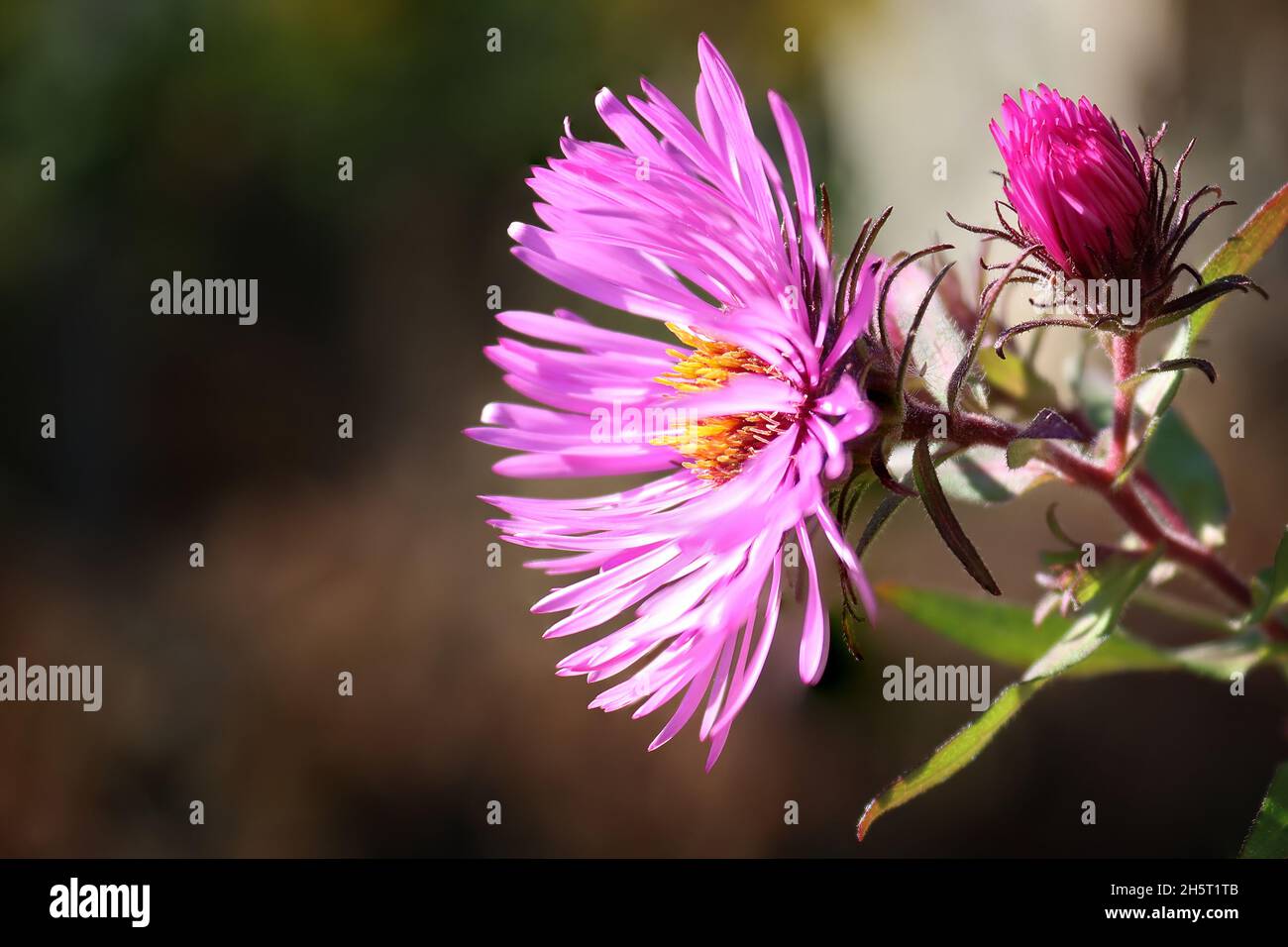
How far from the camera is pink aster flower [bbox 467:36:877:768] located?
759 mm

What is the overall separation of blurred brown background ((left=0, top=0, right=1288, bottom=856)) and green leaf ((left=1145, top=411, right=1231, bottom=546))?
1.31 meters

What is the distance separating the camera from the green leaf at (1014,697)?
2.77 ft

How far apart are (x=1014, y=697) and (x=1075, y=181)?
1.28ft

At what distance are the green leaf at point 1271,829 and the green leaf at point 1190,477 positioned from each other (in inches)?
14.2

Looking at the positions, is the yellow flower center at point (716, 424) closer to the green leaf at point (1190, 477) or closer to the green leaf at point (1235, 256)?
the green leaf at point (1235, 256)

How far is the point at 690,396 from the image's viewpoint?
79 centimetres

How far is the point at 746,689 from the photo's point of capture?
0.77 meters

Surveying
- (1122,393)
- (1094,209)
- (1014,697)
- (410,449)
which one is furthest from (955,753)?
(410,449)

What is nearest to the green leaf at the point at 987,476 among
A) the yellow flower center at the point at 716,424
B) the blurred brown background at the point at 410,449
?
the yellow flower center at the point at 716,424

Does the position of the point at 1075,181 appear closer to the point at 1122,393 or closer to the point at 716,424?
the point at 1122,393

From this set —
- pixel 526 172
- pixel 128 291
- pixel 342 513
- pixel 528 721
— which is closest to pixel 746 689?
pixel 528 721

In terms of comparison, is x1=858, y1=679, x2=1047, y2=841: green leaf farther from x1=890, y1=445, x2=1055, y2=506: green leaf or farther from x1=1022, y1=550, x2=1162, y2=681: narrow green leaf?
x1=890, y1=445, x2=1055, y2=506: green leaf

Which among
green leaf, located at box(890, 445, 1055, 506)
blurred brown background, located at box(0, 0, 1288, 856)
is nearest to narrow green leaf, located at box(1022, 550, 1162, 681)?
green leaf, located at box(890, 445, 1055, 506)

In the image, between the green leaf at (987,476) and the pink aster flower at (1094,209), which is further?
the green leaf at (987,476)
